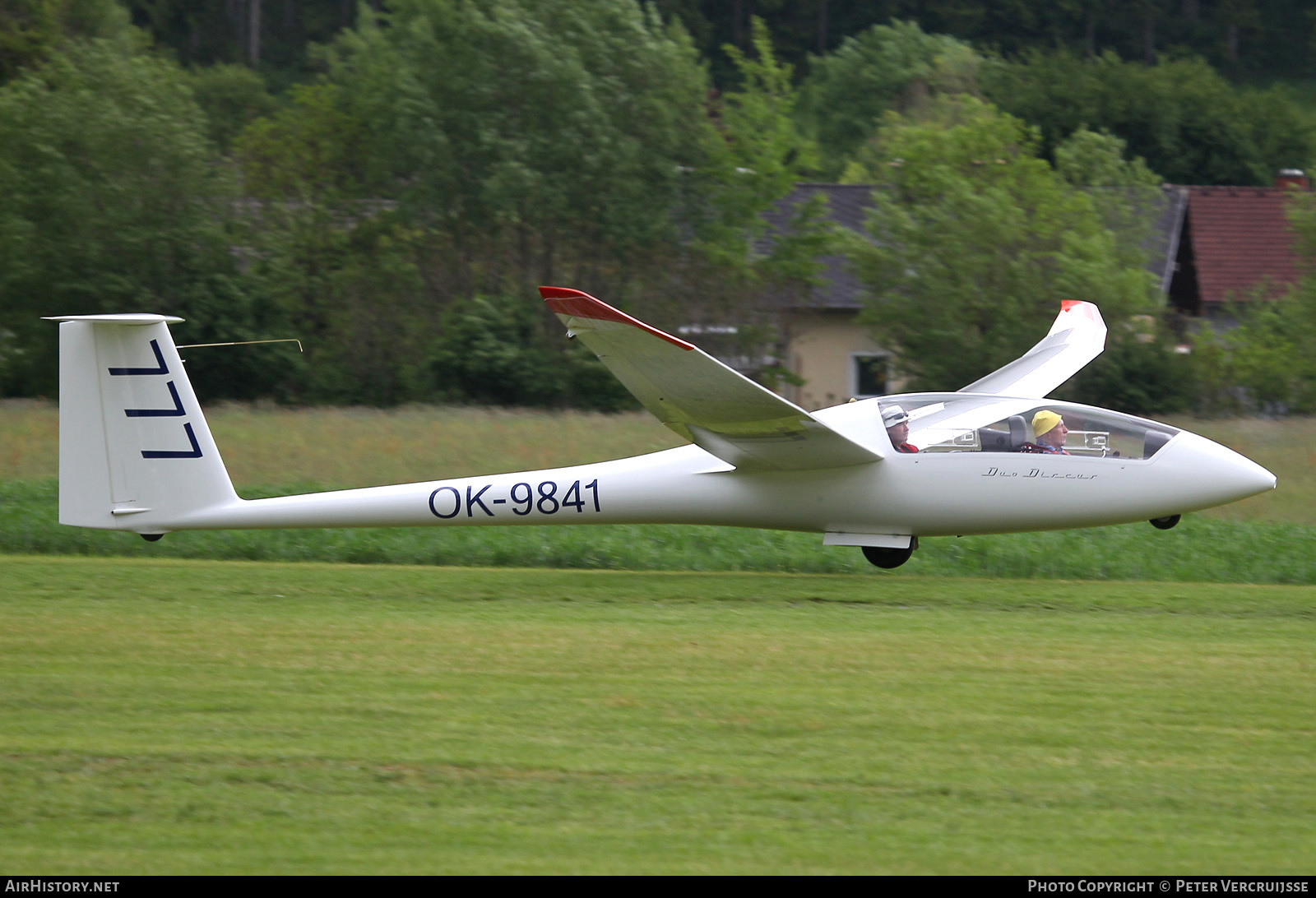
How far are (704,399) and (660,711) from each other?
12.4 ft

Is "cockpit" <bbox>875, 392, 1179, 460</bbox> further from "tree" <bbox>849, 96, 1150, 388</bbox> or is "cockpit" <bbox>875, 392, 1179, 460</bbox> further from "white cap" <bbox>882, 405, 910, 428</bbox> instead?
"tree" <bbox>849, 96, 1150, 388</bbox>

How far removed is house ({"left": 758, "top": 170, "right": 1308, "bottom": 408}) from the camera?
33688 mm

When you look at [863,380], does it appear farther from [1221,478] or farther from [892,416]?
[1221,478]

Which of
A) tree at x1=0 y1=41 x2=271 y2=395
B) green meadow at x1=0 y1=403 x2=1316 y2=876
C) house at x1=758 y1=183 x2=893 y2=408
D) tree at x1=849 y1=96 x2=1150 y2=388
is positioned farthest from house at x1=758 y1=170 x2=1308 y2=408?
green meadow at x1=0 y1=403 x2=1316 y2=876

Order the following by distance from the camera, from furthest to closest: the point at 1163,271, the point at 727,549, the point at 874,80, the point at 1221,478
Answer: the point at 874,80 → the point at 1163,271 → the point at 727,549 → the point at 1221,478

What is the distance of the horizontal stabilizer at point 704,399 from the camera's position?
9.73 meters

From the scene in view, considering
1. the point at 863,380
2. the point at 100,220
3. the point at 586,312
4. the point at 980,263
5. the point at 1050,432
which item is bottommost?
the point at 1050,432

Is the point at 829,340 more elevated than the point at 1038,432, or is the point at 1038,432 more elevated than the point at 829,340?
the point at 829,340

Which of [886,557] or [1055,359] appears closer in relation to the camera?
[886,557]

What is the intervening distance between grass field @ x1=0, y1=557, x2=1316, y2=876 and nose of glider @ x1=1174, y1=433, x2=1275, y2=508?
37.6 inches

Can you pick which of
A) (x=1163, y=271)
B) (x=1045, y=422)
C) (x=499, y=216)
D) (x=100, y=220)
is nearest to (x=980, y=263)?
(x=499, y=216)

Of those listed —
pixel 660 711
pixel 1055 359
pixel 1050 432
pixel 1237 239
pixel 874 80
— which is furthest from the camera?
pixel 874 80

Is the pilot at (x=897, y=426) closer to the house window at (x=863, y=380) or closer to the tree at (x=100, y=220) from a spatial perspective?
the tree at (x=100, y=220)

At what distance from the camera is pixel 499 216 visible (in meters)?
34.5
